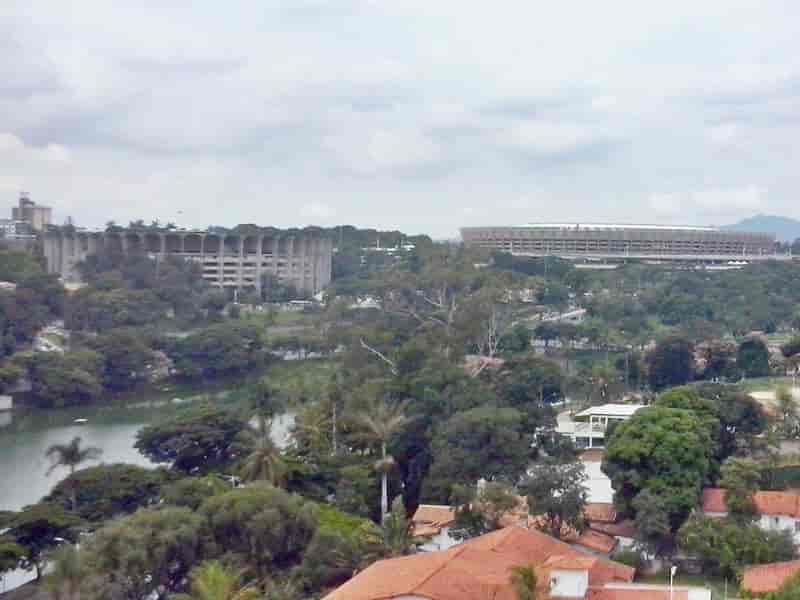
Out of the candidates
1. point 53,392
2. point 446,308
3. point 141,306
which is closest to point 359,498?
point 446,308

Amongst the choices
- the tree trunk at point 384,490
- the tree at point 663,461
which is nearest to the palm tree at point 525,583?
the tree at point 663,461

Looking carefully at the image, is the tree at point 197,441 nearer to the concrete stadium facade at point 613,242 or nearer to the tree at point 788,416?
the tree at point 788,416

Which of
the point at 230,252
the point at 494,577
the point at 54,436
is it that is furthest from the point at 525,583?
the point at 230,252

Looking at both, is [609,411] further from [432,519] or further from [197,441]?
[197,441]

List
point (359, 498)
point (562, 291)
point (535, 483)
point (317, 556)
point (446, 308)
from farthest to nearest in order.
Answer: point (562, 291) < point (446, 308) < point (359, 498) < point (535, 483) < point (317, 556)

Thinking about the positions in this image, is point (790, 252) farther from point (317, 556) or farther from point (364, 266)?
point (317, 556)

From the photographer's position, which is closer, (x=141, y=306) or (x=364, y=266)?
(x=141, y=306)

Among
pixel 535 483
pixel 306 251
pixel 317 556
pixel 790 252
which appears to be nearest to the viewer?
pixel 317 556
